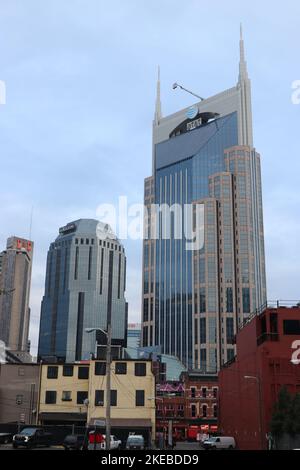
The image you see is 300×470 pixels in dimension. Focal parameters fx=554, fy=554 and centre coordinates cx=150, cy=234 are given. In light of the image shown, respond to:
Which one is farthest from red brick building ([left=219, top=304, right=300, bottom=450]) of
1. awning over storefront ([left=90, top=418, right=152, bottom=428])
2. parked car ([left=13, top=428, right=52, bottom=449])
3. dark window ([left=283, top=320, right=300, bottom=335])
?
parked car ([left=13, top=428, right=52, bottom=449])

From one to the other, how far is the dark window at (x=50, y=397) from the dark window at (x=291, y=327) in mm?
34447

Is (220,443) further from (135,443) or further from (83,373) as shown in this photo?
(135,443)

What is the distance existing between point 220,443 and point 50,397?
23614mm

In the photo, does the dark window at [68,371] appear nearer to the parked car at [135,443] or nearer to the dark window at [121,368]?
the dark window at [121,368]

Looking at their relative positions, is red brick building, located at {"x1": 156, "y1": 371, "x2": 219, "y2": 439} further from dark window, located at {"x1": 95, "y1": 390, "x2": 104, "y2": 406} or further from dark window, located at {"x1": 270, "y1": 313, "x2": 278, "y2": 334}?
dark window, located at {"x1": 270, "y1": 313, "x2": 278, "y2": 334}

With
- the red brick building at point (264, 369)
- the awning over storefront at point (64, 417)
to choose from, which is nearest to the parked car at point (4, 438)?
the awning over storefront at point (64, 417)

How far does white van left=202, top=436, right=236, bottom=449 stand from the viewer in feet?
223

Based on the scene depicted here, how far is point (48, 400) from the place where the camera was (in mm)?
75562

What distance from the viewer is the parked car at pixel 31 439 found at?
45.8 metres

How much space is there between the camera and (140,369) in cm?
7462

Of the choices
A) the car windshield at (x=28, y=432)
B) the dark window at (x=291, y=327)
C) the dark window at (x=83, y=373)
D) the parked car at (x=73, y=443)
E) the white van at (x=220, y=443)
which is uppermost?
the dark window at (x=291, y=327)

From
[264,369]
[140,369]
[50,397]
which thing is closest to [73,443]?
[264,369]

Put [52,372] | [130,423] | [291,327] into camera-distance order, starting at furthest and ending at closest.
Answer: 1. [52,372]
2. [130,423]
3. [291,327]

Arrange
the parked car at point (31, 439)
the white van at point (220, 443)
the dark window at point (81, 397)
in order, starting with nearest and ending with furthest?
1. the parked car at point (31, 439)
2. the white van at point (220, 443)
3. the dark window at point (81, 397)
